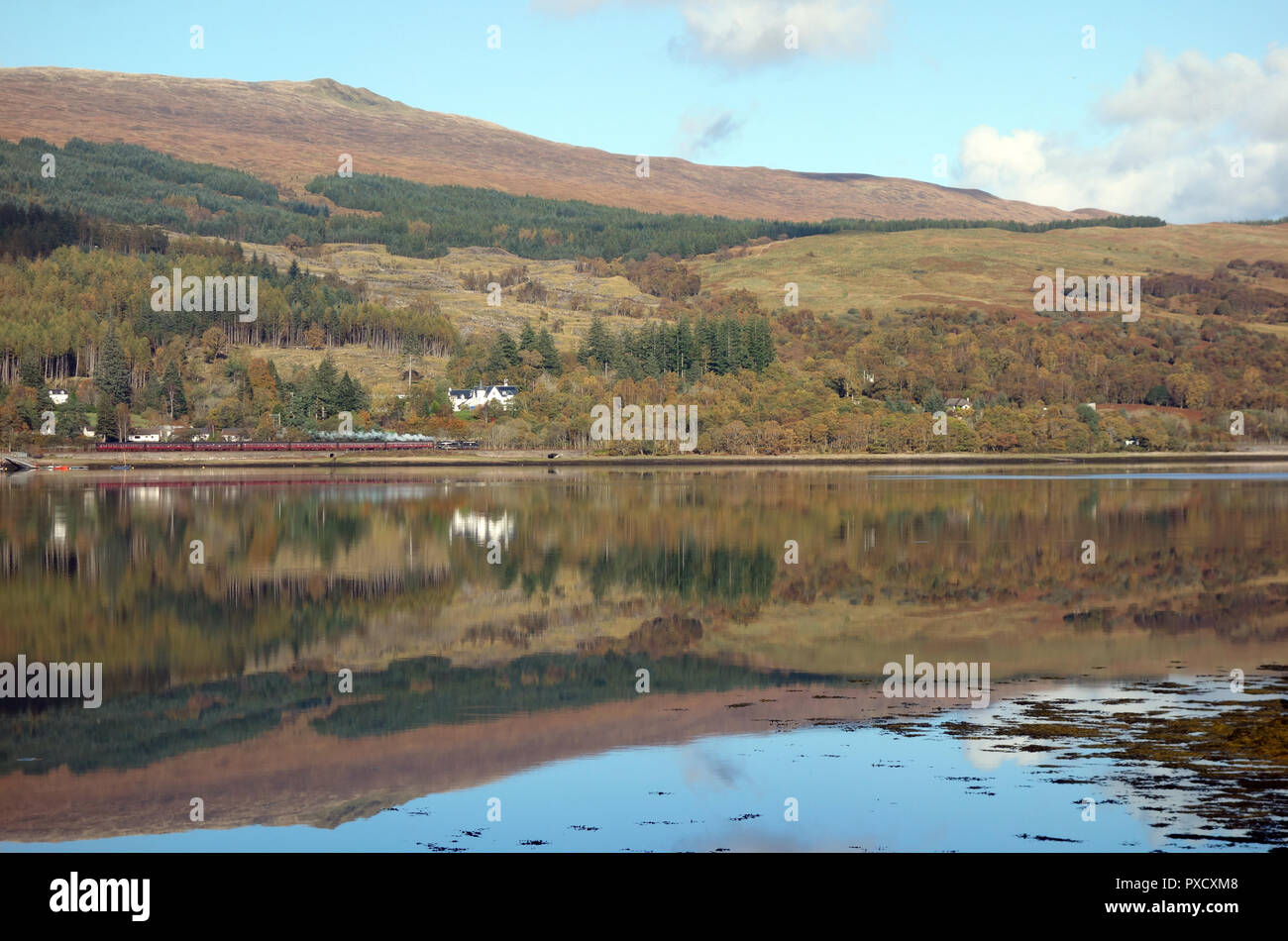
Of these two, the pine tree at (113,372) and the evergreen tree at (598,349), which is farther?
the evergreen tree at (598,349)

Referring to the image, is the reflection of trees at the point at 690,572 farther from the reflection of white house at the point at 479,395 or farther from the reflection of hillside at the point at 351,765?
the reflection of white house at the point at 479,395

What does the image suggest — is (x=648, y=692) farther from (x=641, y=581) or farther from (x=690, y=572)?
(x=690, y=572)

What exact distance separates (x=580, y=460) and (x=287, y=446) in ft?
118

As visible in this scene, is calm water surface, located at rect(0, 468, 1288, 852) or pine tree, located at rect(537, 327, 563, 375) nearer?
calm water surface, located at rect(0, 468, 1288, 852)

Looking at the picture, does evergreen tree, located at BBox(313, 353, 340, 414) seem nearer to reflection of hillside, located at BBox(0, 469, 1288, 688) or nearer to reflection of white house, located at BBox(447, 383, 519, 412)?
reflection of white house, located at BBox(447, 383, 519, 412)

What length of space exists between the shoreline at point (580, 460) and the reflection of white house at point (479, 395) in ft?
96.0

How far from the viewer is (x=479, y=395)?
18375 centimetres

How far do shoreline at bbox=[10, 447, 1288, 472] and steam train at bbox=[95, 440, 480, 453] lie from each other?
191 centimetres

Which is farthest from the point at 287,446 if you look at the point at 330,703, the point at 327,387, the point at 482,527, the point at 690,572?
the point at 330,703

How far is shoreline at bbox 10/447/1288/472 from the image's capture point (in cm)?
13425

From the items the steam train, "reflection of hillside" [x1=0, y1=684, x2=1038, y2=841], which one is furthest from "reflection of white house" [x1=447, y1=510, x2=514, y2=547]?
the steam train

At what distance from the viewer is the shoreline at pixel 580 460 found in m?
134

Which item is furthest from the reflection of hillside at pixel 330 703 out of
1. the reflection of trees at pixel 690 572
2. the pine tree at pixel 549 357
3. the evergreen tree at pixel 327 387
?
the pine tree at pixel 549 357
